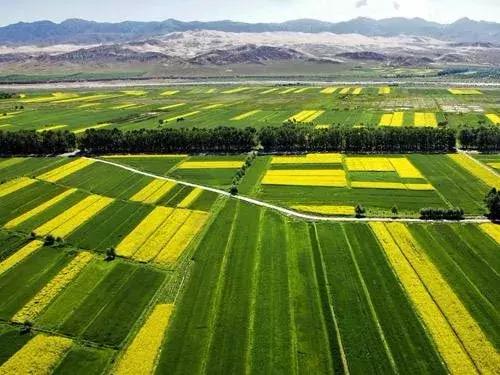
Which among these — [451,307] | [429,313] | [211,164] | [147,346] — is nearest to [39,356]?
→ [147,346]

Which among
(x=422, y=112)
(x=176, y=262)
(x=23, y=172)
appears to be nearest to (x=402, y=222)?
(x=176, y=262)

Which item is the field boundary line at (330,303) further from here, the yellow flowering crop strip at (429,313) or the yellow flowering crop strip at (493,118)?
the yellow flowering crop strip at (493,118)

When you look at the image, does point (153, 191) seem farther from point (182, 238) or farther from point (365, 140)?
point (365, 140)

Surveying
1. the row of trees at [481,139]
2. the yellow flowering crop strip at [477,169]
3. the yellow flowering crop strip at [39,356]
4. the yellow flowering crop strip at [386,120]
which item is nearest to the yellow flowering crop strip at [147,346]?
the yellow flowering crop strip at [39,356]

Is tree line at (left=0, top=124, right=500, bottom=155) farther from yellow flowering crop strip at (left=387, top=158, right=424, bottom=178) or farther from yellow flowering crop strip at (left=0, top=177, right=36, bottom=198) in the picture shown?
yellow flowering crop strip at (left=0, top=177, right=36, bottom=198)

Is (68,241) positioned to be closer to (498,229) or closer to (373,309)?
(373,309)
